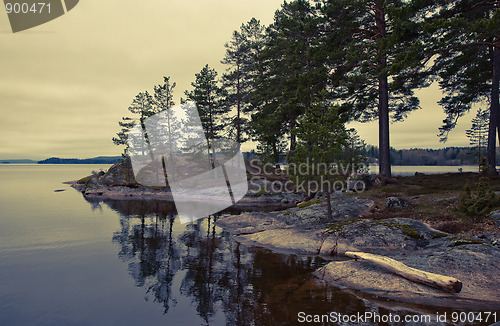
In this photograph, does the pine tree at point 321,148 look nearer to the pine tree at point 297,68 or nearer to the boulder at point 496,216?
the pine tree at point 297,68

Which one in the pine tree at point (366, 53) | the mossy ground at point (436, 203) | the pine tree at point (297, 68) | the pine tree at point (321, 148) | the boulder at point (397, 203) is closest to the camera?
the mossy ground at point (436, 203)

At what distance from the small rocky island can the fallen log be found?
3 centimetres

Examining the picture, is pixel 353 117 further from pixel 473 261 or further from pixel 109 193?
pixel 109 193

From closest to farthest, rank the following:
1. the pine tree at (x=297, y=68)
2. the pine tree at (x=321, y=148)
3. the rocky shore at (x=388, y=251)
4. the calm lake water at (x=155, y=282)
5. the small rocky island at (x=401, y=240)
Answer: the calm lake water at (x=155, y=282) → the rocky shore at (x=388, y=251) → the small rocky island at (x=401, y=240) → the pine tree at (x=321, y=148) → the pine tree at (x=297, y=68)

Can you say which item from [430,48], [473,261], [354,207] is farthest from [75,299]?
[430,48]

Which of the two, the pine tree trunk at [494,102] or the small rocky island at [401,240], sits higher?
the pine tree trunk at [494,102]

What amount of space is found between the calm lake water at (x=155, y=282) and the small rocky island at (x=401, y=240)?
0.85m

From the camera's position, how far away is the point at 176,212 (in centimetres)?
2767

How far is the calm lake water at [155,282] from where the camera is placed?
322 inches

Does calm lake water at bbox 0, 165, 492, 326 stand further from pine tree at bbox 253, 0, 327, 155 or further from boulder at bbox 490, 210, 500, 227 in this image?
pine tree at bbox 253, 0, 327, 155

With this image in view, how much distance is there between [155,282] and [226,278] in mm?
2685

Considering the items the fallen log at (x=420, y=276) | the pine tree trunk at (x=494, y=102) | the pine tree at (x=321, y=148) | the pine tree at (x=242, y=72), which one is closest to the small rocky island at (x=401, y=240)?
the fallen log at (x=420, y=276)

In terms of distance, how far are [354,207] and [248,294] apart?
11.5 m

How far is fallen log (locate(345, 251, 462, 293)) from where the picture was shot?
324 inches
